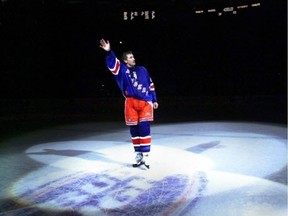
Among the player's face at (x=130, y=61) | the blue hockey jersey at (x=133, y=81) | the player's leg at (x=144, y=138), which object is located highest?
the player's face at (x=130, y=61)

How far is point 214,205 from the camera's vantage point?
4648mm

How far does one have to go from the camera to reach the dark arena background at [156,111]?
5.16 m

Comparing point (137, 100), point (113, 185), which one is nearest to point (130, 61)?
point (137, 100)

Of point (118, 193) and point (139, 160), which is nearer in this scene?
point (118, 193)

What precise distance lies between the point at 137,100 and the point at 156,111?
10412 mm

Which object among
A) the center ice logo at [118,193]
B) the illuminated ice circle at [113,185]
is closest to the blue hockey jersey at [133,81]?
the illuminated ice circle at [113,185]

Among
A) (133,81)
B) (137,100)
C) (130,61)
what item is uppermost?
(130,61)

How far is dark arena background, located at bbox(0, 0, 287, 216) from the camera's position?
516cm

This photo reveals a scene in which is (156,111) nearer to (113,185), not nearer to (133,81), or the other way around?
(133,81)

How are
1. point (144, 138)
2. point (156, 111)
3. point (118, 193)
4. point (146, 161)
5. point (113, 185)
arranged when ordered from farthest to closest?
point (156, 111), point (146, 161), point (144, 138), point (113, 185), point (118, 193)

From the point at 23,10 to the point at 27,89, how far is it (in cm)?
436

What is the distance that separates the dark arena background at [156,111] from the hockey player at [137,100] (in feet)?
1.35

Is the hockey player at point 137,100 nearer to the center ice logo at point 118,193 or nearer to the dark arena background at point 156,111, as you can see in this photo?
the dark arena background at point 156,111

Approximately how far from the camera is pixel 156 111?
57.0ft
